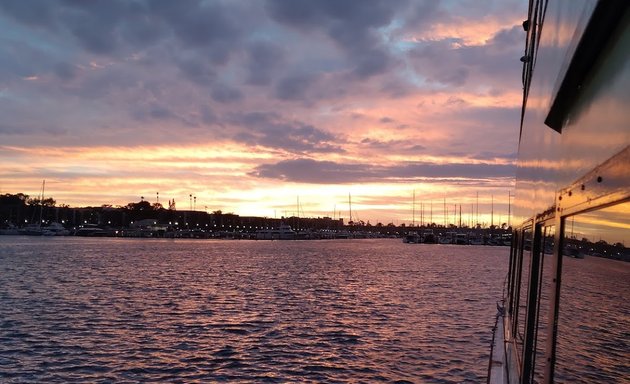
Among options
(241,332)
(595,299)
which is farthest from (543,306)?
(241,332)

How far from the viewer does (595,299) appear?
99.4 inches

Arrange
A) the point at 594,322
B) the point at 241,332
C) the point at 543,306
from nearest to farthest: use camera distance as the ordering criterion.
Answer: the point at 594,322
the point at 543,306
the point at 241,332

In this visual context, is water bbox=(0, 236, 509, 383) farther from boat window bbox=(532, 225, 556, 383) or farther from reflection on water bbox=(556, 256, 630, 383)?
reflection on water bbox=(556, 256, 630, 383)

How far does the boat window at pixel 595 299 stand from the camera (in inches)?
79.0

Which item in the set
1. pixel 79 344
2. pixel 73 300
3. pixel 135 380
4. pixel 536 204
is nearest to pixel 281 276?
pixel 73 300

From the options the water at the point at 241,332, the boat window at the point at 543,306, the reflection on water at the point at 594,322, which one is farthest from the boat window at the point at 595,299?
the water at the point at 241,332

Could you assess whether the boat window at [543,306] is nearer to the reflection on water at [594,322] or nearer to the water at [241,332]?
the reflection on water at [594,322]

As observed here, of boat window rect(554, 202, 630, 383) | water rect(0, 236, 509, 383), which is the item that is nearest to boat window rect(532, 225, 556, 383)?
boat window rect(554, 202, 630, 383)

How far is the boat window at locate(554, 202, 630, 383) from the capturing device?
2006mm

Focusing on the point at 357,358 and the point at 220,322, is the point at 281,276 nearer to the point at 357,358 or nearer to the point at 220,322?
the point at 220,322

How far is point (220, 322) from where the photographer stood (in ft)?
94.4

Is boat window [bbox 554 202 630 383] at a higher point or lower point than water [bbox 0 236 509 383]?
higher

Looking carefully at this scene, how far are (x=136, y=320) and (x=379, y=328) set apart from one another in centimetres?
1185

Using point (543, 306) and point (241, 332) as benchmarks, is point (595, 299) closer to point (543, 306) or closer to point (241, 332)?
point (543, 306)
